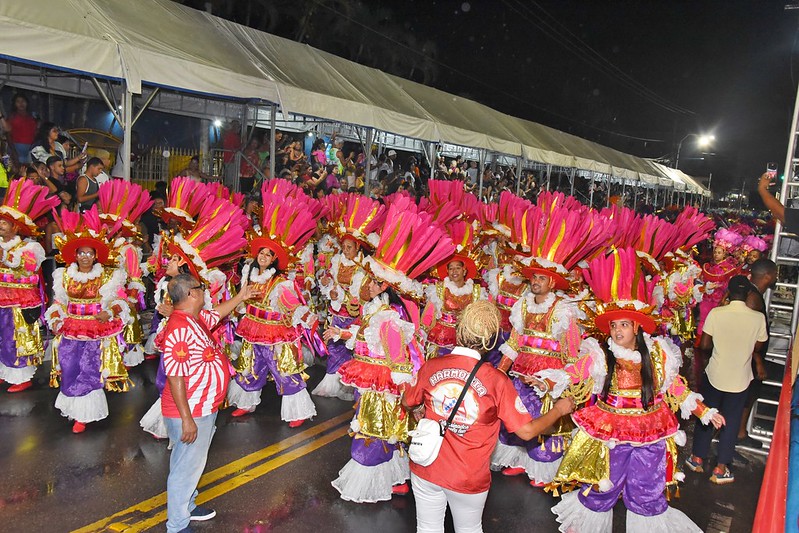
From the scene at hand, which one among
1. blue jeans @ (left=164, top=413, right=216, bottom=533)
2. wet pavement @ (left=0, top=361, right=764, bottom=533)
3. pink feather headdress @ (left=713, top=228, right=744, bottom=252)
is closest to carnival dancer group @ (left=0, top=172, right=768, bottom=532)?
wet pavement @ (left=0, top=361, right=764, bottom=533)

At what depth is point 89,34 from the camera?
7.75 meters

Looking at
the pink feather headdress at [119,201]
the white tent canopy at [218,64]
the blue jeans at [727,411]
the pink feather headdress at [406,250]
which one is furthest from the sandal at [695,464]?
the white tent canopy at [218,64]

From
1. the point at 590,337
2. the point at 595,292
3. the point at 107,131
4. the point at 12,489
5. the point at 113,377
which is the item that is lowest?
the point at 12,489

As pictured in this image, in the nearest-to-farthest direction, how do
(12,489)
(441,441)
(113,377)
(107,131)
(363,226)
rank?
(441,441) < (12,489) < (113,377) < (363,226) < (107,131)

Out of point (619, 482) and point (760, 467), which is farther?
point (760, 467)

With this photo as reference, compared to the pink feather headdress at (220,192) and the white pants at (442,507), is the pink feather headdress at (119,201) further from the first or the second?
the white pants at (442,507)

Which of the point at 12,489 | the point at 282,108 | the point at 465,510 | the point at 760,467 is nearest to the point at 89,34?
the point at 282,108

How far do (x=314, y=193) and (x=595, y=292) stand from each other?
31.1 feet

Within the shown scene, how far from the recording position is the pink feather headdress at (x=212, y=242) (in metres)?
5.17

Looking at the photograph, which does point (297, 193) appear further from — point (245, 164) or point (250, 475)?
point (245, 164)

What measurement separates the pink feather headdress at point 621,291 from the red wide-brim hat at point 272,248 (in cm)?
303

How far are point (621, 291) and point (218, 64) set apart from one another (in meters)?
7.56

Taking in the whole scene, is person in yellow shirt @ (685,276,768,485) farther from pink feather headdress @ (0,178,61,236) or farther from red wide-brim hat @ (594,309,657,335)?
pink feather headdress @ (0,178,61,236)

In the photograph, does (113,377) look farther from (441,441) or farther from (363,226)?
(441,441)
